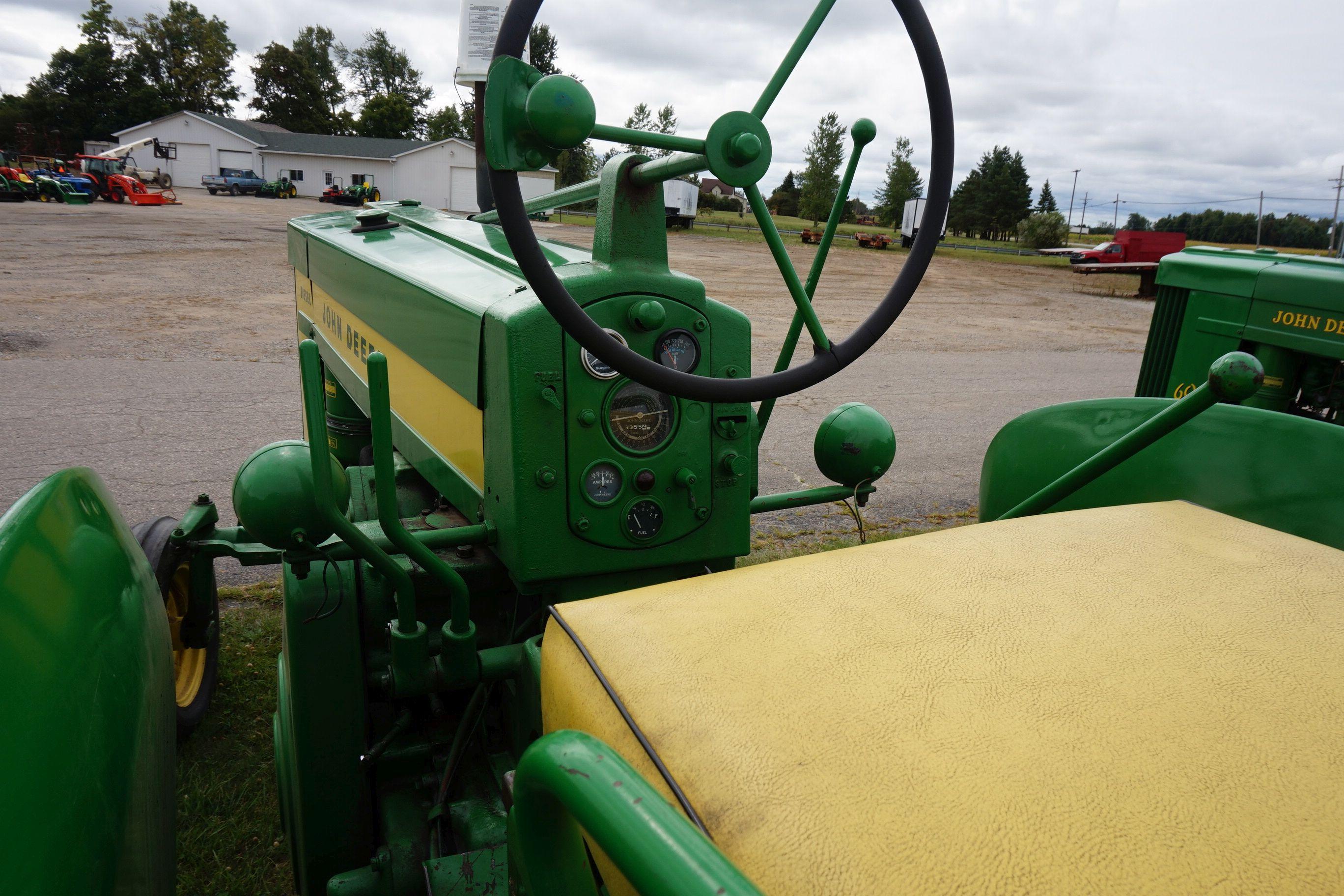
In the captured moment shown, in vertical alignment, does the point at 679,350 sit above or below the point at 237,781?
above

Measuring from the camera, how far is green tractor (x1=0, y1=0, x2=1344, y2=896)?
2.19 ft

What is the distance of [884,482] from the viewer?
5.80m

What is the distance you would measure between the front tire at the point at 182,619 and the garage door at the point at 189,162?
50.5 m

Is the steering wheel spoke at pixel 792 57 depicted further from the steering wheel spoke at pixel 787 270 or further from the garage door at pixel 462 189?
the garage door at pixel 462 189

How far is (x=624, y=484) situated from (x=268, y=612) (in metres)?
2.46

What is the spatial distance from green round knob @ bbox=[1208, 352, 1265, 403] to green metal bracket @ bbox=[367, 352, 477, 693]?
1270 millimetres

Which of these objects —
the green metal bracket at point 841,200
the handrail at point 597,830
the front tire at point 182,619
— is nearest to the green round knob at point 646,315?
the green metal bracket at point 841,200

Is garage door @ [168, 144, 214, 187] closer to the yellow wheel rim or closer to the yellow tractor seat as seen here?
the yellow wheel rim

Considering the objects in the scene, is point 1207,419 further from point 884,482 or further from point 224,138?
point 224,138

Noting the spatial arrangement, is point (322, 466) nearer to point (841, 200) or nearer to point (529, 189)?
point (841, 200)

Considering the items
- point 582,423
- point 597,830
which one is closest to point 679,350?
point 582,423

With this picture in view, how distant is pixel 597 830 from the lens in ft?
2.01

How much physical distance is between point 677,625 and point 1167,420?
974 millimetres

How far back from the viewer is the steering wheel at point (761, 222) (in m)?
1.10
